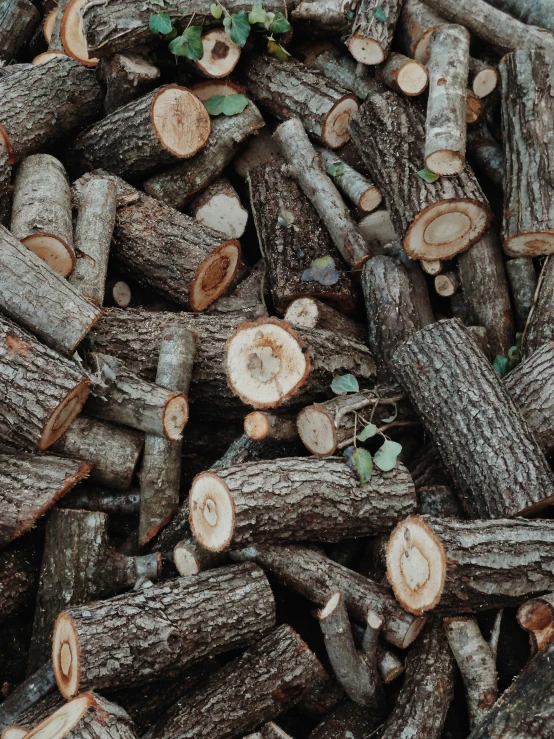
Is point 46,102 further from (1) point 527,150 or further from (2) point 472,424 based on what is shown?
(2) point 472,424

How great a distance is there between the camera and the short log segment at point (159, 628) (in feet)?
9.39

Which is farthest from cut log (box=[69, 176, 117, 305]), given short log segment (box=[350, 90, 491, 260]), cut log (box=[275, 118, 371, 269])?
short log segment (box=[350, 90, 491, 260])

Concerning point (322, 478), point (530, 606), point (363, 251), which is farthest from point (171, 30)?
point (530, 606)

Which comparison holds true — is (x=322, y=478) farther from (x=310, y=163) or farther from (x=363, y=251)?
(x=310, y=163)

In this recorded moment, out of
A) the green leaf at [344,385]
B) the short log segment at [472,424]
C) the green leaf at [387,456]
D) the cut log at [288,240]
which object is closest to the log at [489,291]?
the short log segment at [472,424]

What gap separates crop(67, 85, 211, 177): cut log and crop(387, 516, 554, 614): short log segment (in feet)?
Result: 8.64

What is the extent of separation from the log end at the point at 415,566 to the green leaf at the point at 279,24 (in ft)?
10.3

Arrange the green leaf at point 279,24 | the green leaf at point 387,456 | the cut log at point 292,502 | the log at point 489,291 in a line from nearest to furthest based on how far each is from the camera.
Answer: the cut log at point 292,502 → the green leaf at point 387,456 → the log at point 489,291 → the green leaf at point 279,24

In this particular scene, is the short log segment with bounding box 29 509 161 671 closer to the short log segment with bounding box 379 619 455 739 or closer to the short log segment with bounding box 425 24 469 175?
the short log segment with bounding box 379 619 455 739

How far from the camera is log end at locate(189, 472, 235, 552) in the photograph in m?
→ 3.08

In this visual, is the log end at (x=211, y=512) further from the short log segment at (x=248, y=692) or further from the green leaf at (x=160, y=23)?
the green leaf at (x=160, y=23)

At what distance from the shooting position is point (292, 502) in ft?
10.4

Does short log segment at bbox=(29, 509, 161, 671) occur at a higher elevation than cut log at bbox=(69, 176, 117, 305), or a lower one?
lower

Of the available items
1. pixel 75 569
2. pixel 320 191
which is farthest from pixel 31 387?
pixel 320 191
